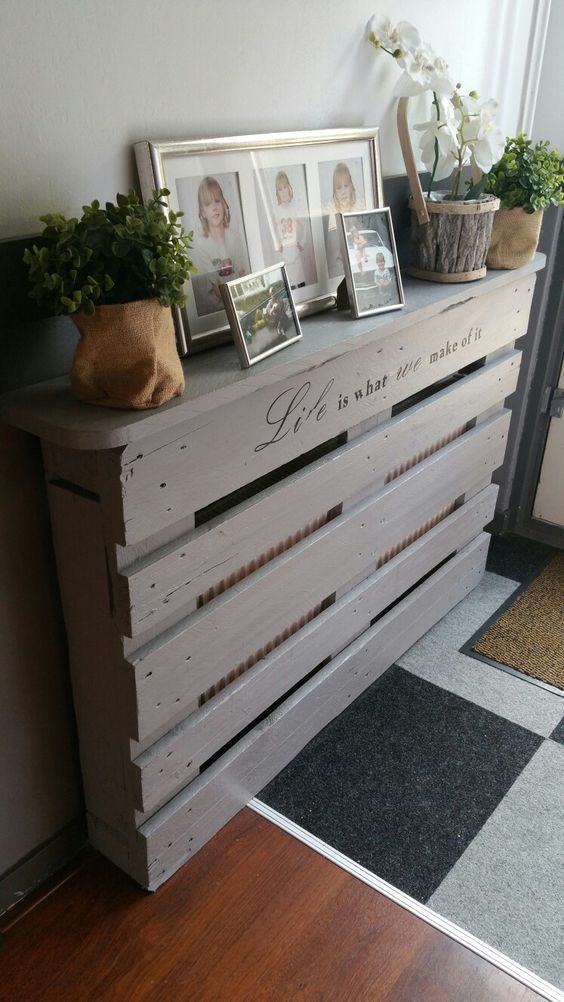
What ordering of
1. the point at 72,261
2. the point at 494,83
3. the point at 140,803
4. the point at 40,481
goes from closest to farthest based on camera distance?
the point at 72,261 → the point at 40,481 → the point at 140,803 → the point at 494,83

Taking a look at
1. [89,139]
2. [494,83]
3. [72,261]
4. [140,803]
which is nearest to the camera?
[72,261]

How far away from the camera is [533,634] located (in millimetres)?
2316

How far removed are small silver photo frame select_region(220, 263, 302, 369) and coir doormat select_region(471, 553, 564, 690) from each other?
1216 millimetres

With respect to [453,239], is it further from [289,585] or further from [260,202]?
[289,585]

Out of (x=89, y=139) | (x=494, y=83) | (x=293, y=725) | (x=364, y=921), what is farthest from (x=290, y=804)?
(x=494, y=83)

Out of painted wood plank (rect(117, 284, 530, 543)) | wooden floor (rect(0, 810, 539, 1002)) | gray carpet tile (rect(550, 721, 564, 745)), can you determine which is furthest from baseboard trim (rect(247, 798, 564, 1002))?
painted wood plank (rect(117, 284, 530, 543))

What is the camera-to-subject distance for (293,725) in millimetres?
1797

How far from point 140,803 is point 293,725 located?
454 millimetres

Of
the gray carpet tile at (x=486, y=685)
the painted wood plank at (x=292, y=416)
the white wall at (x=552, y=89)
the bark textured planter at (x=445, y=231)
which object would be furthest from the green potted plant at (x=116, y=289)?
the white wall at (x=552, y=89)

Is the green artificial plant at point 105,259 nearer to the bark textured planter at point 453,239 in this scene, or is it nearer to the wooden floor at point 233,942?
the bark textured planter at point 453,239

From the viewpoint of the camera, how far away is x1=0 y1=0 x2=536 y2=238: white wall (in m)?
1.10

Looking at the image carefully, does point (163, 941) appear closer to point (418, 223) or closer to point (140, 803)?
point (140, 803)

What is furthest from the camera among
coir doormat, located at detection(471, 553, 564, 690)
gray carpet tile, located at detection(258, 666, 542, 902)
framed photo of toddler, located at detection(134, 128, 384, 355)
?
coir doormat, located at detection(471, 553, 564, 690)

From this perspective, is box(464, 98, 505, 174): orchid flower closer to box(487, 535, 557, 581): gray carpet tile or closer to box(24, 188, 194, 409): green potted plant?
box(24, 188, 194, 409): green potted plant
